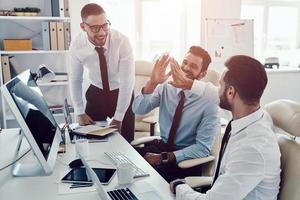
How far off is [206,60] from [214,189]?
45.6 inches

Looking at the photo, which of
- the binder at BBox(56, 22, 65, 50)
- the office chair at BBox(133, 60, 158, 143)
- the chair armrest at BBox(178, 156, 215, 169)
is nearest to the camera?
the chair armrest at BBox(178, 156, 215, 169)

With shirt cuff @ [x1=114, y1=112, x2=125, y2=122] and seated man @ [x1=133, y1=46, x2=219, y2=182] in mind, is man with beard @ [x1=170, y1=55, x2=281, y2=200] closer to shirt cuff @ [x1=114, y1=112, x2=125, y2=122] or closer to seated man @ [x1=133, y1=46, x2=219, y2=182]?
seated man @ [x1=133, y1=46, x2=219, y2=182]

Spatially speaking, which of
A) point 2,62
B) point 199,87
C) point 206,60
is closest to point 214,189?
point 199,87

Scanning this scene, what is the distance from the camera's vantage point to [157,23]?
439cm

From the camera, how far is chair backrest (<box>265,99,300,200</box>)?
1222 millimetres

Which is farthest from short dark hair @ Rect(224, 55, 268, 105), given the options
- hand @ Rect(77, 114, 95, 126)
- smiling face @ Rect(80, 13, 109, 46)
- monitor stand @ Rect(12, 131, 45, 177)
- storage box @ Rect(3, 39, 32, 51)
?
storage box @ Rect(3, 39, 32, 51)

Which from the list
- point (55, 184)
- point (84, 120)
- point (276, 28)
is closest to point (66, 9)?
point (84, 120)

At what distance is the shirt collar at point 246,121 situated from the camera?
49.8 inches

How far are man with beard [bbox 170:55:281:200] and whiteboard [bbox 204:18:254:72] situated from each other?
2889 mm

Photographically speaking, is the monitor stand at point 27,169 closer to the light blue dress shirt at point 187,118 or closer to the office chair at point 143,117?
the light blue dress shirt at point 187,118

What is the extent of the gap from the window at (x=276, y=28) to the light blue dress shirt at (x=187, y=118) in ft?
10.4

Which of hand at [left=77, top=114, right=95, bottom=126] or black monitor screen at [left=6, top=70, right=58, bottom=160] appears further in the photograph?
hand at [left=77, top=114, right=95, bottom=126]

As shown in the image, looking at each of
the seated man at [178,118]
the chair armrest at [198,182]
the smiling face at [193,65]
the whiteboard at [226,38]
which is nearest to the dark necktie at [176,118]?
the seated man at [178,118]

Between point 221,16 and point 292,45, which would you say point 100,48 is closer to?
point 221,16
